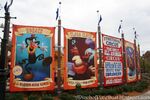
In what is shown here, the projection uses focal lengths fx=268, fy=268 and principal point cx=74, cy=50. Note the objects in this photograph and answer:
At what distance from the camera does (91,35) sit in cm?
1959

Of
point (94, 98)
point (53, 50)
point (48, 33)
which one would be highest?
point (48, 33)

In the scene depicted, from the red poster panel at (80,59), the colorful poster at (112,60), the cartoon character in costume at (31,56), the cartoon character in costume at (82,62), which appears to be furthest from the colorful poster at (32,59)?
the colorful poster at (112,60)

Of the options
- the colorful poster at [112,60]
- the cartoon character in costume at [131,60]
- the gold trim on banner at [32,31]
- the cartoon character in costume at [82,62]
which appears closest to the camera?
the gold trim on banner at [32,31]

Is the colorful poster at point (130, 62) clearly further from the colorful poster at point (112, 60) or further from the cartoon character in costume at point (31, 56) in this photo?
the cartoon character in costume at point (31, 56)

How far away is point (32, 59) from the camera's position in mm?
16297

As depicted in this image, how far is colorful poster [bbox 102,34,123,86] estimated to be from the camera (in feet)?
68.9

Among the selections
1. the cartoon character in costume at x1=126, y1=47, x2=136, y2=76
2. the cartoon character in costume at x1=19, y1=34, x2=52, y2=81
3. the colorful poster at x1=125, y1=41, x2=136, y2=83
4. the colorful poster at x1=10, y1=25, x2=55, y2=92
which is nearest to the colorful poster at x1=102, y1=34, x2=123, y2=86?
the colorful poster at x1=125, y1=41, x2=136, y2=83

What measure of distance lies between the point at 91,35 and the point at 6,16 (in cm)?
1330

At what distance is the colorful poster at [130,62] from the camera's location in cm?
2488

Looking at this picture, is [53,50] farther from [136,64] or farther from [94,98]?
[136,64]

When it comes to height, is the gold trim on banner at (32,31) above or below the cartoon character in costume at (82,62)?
above

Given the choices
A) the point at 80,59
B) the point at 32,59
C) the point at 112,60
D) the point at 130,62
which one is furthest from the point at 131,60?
the point at 32,59

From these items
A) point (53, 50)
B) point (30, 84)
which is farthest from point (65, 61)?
point (30, 84)

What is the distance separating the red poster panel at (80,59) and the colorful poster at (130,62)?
6.31 metres
